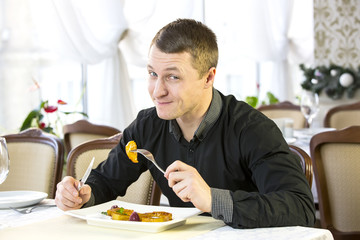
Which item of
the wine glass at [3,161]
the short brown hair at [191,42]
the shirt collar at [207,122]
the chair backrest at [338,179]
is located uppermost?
the short brown hair at [191,42]

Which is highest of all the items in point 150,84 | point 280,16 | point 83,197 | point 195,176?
point 280,16

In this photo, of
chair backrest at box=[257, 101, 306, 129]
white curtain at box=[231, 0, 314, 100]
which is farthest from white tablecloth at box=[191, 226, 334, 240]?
white curtain at box=[231, 0, 314, 100]

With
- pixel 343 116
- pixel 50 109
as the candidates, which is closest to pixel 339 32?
pixel 343 116

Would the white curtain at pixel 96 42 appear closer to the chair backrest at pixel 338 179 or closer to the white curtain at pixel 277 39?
the white curtain at pixel 277 39

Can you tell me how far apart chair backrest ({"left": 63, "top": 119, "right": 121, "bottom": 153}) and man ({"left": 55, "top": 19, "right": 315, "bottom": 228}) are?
1.51 meters

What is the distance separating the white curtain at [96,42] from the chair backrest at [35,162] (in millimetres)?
1431

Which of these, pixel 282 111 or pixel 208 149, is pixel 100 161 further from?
pixel 282 111

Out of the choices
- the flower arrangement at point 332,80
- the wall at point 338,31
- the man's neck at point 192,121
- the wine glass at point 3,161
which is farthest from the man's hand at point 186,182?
the wall at point 338,31

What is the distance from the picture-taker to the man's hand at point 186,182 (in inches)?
58.1

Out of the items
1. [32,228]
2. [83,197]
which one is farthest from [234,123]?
[32,228]

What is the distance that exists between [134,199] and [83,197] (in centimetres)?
56

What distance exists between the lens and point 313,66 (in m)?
5.84

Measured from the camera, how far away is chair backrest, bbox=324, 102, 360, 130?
479 cm

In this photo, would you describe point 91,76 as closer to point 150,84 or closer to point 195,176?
point 150,84
